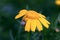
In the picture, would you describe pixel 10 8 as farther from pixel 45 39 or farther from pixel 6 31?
pixel 45 39

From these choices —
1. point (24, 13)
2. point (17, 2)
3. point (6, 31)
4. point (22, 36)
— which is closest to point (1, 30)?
point (6, 31)

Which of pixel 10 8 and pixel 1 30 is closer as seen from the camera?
pixel 1 30

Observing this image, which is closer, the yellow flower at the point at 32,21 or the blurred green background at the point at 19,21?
the yellow flower at the point at 32,21

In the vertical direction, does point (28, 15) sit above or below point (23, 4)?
below

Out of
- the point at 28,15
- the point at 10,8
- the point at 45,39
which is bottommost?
the point at 45,39

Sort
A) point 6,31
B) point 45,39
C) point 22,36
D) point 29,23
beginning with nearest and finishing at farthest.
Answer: point 29,23 < point 45,39 < point 22,36 < point 6,31

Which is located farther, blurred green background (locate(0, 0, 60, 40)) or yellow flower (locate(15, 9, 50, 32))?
blurred green background (locate(0, 0, 60, 40))

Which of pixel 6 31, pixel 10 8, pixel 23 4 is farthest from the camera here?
pixel 23 4

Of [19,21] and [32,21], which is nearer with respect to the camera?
[32,21]
